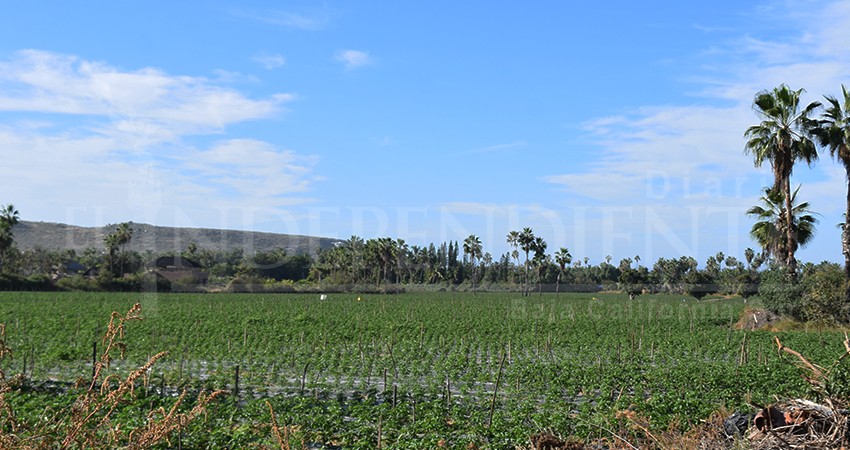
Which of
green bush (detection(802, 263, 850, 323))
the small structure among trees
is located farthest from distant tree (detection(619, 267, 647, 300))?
green bush (detection(802, 263, 850, 323))

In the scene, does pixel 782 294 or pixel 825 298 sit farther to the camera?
pixel 782 294

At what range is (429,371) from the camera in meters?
20.1

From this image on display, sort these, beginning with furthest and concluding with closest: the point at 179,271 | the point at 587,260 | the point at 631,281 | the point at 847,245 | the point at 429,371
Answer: the point at 587,260, the point at 631,281, the point at 179,271, the point at 847,245, the point at 429,371

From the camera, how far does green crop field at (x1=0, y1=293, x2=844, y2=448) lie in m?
11.8

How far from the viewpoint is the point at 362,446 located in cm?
1052

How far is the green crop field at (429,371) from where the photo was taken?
11805mm

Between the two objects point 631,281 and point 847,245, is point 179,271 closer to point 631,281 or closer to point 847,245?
point 631,281

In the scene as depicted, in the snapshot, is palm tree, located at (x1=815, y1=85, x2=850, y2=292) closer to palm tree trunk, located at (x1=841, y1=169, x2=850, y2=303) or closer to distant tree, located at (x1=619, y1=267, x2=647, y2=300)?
palm tree trunk, located at (x1=841, y1=169, x2=850, y2=303)

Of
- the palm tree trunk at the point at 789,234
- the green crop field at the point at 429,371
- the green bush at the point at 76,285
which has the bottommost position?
the green bush at the point at 76,285

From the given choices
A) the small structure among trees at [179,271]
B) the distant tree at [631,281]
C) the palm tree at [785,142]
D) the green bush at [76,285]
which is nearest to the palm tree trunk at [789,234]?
the palm tree at [785,142]

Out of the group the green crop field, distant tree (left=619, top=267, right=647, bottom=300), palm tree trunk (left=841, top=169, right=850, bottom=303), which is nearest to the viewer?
the green crop field

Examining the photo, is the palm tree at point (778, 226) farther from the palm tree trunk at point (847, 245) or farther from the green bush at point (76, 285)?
the green bush at point (76, 285)

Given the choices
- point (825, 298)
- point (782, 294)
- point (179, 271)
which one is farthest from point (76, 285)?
point (825, 298)

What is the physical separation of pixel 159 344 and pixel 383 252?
85.4 metres
